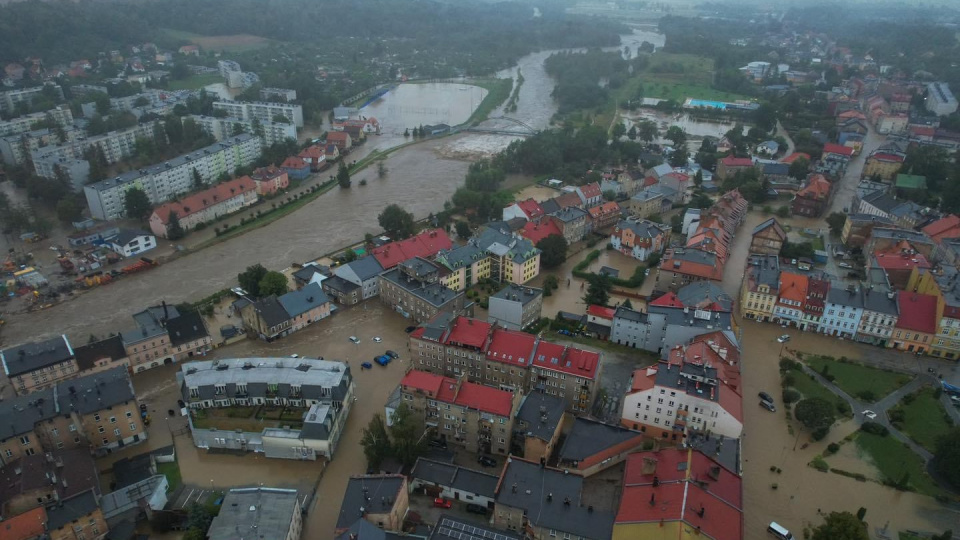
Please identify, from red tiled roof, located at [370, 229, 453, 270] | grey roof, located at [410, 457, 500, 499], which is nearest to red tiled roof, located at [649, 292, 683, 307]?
grey roof, located at [410, 457, 500, 499]

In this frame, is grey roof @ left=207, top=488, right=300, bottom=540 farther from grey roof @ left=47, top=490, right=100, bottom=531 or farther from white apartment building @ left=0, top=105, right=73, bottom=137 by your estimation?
white apartment building @ left=0, top=105, right=73, bottom=137

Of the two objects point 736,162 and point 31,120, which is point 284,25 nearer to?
point 31,120

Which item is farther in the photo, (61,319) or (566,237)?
(566,237)

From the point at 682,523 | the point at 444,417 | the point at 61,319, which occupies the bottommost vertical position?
the point at 61,319

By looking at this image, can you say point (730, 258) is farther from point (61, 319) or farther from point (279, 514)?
point (61, 319)

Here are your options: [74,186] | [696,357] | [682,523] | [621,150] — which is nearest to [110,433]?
[682,523]
